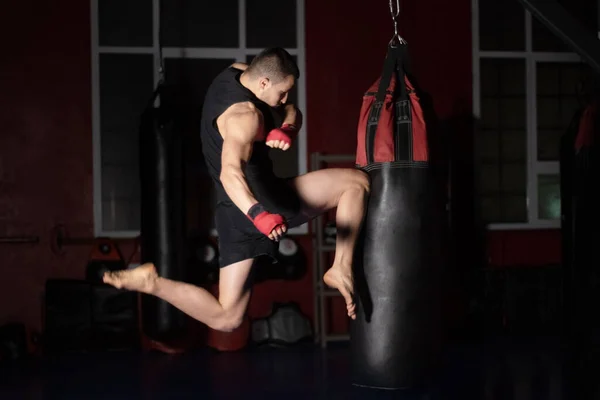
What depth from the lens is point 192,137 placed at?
5758 mm

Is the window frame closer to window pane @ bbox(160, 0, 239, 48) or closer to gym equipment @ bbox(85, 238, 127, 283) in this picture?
window pane @ bbox(160, 0, 239, 48)

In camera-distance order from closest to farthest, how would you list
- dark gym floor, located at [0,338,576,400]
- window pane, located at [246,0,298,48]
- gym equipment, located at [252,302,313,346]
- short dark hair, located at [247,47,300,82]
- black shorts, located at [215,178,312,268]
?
short dark hair, located at [247,47,300,82] < black shorts, located at [215,178,312,268] < dark gym floor, located at [0,338,576,400] < gym equipment, located at [252,302,313,346] < window pane, located at [246,0,298,48]

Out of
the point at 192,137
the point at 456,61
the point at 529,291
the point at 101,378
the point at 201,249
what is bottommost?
the point at 101,378

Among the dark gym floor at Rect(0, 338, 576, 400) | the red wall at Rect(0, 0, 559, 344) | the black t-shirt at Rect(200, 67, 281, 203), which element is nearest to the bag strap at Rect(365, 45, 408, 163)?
the black t-shirt at Rect(200, 67, 281, 203)

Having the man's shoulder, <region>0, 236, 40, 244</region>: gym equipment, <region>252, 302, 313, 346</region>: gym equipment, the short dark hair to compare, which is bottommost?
<region>252, 302, 313, 346</region>: gym equipment

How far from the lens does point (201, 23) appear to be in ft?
20.0

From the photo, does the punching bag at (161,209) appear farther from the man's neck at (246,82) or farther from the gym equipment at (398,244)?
the man's neck at (246,82)

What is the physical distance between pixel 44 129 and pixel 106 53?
0.82 meters

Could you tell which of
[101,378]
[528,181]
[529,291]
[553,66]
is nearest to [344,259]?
[101,378]

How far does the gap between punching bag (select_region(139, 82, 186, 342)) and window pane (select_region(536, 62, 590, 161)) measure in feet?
11.6

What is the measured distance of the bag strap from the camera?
365 centimetres

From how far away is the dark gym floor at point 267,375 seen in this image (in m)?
4.25

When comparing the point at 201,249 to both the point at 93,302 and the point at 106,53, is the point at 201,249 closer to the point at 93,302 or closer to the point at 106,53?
the point at 93,302

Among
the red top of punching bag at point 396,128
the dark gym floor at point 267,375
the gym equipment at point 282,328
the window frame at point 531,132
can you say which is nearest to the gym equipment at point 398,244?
the red top of punching bag at point 396,128
